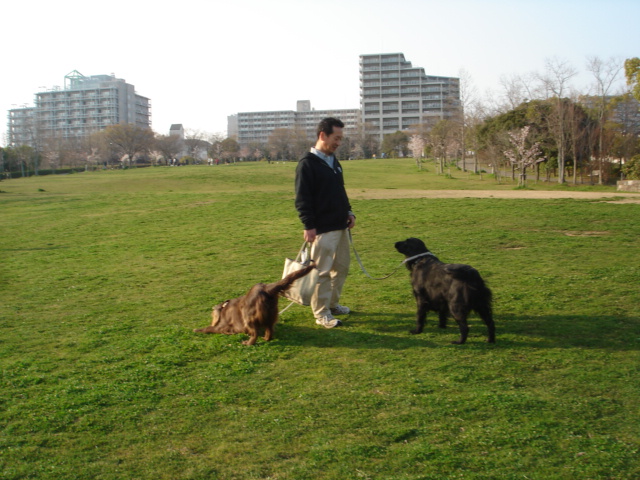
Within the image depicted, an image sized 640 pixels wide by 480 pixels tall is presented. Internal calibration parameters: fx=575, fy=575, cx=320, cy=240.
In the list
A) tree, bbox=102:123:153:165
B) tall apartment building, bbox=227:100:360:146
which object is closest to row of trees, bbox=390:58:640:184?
tree, bbox=102:123:153:165

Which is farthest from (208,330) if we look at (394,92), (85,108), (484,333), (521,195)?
(85,108)

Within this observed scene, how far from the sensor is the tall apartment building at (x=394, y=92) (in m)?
133

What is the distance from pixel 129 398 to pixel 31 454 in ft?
2.86

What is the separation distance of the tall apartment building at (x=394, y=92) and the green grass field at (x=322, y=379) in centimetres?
12732

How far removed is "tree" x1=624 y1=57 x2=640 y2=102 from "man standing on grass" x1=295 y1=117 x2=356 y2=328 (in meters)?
26.2

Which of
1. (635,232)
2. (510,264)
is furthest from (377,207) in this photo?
(510,264)

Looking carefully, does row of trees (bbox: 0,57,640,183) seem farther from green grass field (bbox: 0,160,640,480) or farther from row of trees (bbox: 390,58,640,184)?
green grass field (bbox: 0,160,640,480)

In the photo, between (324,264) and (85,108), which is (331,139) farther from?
(85,108)

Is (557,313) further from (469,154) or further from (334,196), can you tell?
(469,154)

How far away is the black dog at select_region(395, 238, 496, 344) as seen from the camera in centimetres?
516

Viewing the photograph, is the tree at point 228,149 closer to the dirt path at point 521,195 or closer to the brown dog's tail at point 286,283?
the dirt path at point 521,195

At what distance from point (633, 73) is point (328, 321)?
27839 mm

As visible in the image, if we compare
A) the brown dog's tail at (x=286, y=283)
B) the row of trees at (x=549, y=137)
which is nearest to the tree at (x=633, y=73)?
the row of trees at (x=549, y=137)

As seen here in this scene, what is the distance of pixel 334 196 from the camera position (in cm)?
591
